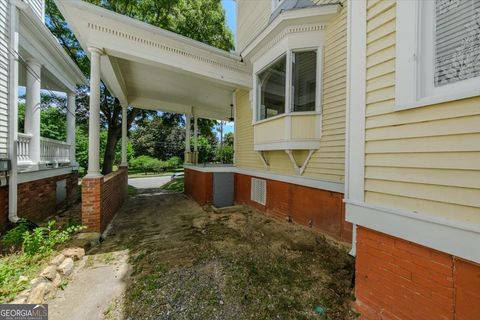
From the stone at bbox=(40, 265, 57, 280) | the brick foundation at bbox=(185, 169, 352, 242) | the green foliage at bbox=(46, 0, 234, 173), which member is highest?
the green foliage at bbox=(46, 0, 234, 173)

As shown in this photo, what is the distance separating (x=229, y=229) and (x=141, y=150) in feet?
117

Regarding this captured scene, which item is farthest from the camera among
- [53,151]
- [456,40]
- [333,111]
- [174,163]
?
[174,163]

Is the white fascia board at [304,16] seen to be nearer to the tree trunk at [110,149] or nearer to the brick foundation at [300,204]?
the brick foundation at [300,204]

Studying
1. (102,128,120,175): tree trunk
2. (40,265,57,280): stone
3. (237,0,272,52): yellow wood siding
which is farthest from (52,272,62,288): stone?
(102,128,120,175): tree trunk

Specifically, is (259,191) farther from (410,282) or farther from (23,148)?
(23,148)

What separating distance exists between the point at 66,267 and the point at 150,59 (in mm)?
4381

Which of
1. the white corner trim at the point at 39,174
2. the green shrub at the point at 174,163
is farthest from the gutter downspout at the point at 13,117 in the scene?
the green shrub at the point at 174,163

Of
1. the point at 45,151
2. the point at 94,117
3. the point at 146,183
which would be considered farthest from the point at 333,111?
the point at 146,183

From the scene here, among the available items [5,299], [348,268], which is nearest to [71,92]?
[5,299]

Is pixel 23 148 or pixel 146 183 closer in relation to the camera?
pixel 23 148

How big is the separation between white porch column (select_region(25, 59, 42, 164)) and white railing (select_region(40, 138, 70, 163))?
0.42 m

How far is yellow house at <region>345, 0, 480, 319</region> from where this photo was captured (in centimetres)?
150

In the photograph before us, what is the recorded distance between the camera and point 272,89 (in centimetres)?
541

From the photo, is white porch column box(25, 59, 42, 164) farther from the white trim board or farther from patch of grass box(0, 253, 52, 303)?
the white trim board
